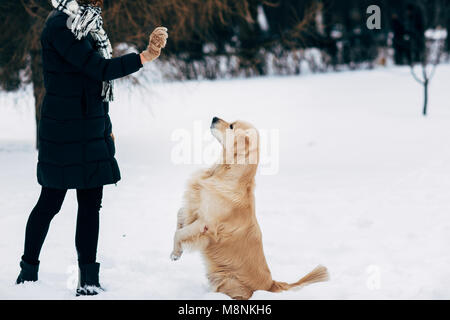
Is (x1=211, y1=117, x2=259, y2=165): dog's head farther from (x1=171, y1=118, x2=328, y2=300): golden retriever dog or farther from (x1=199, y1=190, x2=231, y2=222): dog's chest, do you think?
(x1=199, y1=190, x2=231, y2=222): dog's chest

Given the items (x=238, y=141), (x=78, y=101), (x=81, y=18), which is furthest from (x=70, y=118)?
(x=238, y=141)

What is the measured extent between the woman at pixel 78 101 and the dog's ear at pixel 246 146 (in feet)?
1.74

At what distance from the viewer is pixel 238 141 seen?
303 centimetres

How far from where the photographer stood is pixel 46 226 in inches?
125

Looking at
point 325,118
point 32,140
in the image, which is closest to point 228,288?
point 32,140

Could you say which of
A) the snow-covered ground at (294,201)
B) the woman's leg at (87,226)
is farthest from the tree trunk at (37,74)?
the woman's leg at (87,226)

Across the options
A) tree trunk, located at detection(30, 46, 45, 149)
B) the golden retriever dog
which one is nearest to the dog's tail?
the golden retriever dog

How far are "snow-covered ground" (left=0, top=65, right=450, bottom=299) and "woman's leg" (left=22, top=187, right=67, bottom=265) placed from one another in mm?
209

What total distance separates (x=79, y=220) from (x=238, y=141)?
837 mm

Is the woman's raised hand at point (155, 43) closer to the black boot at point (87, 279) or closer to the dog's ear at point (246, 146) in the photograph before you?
the dog's ear at point (246, 146)

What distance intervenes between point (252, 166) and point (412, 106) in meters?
8.58

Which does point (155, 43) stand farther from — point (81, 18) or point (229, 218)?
point (229, 218)

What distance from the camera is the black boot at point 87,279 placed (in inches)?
Answer: 124
